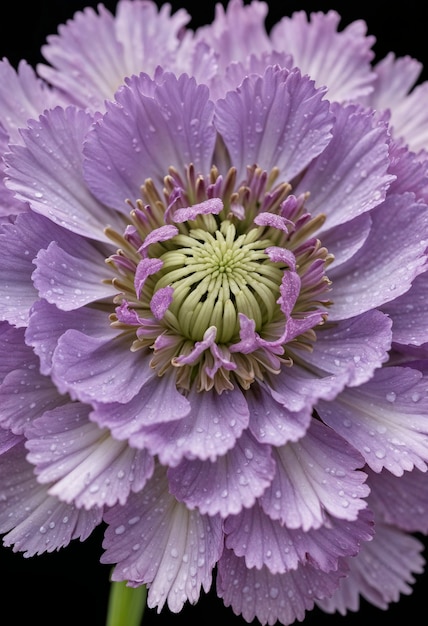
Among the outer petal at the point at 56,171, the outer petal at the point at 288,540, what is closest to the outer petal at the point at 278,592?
the outer petal at the point at 288,540

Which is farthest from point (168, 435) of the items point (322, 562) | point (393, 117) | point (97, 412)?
point (393, 117)

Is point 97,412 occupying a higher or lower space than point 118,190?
lower

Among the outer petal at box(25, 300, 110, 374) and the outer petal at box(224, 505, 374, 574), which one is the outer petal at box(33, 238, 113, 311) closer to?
the outer petal at box(25, 300, 110, 374)

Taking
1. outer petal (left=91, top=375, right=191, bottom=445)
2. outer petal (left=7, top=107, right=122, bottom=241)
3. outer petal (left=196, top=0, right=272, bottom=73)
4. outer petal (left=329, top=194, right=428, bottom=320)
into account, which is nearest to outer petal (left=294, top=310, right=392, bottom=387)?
outer petal (left=329, top=194, right=428, bottom=320)

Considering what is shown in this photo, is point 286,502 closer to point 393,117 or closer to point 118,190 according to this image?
point 118,190

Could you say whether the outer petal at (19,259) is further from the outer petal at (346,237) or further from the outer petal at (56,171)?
the outer petal at (346,237)

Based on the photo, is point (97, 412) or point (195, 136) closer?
point (97, 412)

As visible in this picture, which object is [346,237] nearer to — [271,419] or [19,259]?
[271,419]
